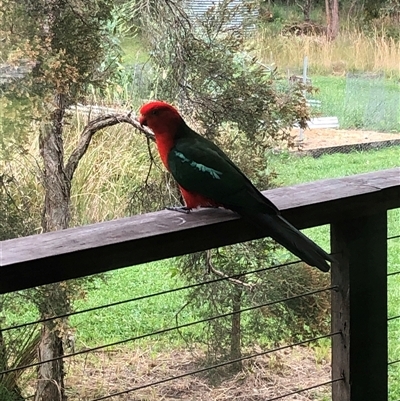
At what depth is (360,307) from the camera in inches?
36.2

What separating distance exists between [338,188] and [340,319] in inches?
7.1

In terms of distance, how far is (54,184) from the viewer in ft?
6.07

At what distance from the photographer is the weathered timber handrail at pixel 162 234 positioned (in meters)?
0.65

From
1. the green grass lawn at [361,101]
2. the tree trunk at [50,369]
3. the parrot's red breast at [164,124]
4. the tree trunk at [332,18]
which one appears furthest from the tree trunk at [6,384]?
the tree trunk at [332,18]

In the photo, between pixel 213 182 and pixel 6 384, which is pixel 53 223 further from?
pixel 213 182

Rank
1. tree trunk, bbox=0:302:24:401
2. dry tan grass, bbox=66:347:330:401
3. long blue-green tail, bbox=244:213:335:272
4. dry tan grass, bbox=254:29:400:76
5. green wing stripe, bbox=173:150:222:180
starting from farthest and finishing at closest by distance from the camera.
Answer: dry tan grass, bbox=254:29:400:76
dry tan grass, bbox=66:347:330:401
tree trunk, bbox=0:302:24:401
green wing stripe, bbox=173:150:222:180
long blue-green tail, bbox=244:213:335:272

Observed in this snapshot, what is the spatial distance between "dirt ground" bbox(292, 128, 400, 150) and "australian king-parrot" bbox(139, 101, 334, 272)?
1038mm

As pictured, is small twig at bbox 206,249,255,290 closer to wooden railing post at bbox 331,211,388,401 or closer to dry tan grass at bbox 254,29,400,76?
dry tan grass at bbox 254,29,400,76

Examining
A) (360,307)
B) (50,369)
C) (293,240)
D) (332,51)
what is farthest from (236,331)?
(293,240)

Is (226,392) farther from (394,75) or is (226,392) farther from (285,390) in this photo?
(394,75)

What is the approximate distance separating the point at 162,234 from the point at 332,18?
143 cm

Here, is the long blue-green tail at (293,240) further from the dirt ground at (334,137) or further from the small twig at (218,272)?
the dirt ground at (334,137)

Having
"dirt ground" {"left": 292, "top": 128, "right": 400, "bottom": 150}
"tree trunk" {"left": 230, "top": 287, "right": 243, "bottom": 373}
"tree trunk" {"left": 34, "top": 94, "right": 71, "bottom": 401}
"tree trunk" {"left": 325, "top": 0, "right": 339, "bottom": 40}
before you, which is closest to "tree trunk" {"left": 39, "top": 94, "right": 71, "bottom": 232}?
"tree trunk" {"left": 34, "top": 94, "right": 71, "bottom": 401}

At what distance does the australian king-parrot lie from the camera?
2.56ft
